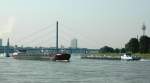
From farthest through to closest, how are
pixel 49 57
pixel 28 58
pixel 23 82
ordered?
pixel 28 58, pixel 49 57, pixel 23 82

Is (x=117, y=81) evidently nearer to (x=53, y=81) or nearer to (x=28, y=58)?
(x=53, y=81)

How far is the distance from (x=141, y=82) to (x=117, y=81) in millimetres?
3300

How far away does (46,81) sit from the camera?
68.9 metres

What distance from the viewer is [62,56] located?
546 ft

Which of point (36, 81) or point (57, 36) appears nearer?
point (36, 81)

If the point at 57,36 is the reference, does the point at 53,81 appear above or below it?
below

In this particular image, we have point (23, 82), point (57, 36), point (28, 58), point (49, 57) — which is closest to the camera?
point (23, 82)

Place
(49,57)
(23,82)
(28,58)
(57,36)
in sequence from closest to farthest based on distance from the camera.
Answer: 1. (23,82)
2. (57,36)
3. (49,57)
4. (28,58)

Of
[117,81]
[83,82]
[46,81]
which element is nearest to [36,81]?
[46,81]

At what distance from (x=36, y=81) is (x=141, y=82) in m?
14.4

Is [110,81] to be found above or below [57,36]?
below

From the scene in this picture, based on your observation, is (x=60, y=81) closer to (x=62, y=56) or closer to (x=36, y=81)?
(x=36, y=81)

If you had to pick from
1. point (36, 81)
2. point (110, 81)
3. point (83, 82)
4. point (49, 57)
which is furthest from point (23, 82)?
point (49, 57)

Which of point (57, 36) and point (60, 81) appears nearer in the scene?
point (60, 81)
